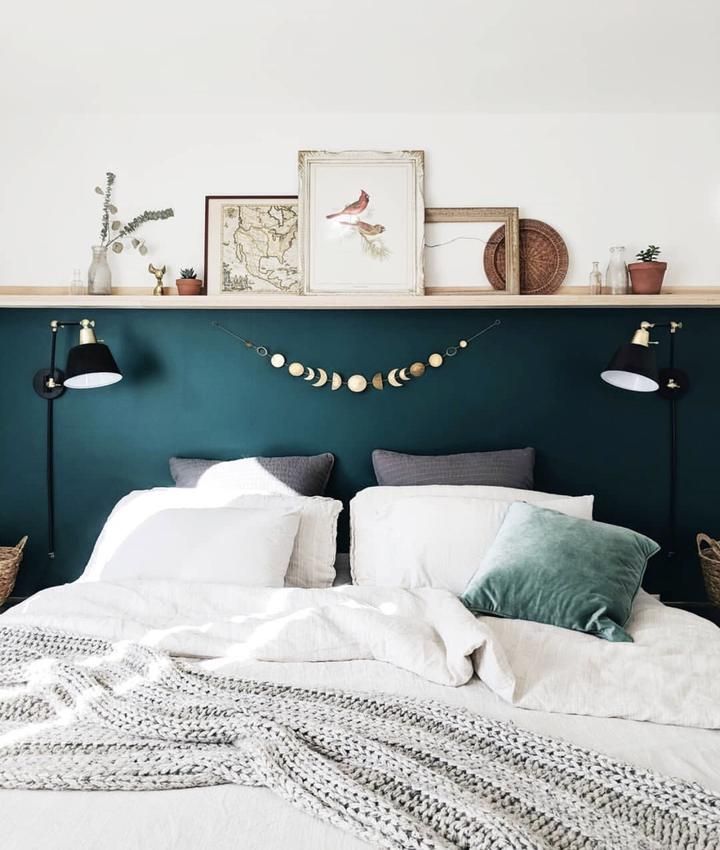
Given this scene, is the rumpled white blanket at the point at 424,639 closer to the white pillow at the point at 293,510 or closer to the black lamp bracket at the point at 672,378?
Answer: the white pillow at the point at 293,510

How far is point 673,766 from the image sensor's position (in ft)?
4.21

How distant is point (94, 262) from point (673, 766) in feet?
8.53

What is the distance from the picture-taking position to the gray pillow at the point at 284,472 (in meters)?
2.72

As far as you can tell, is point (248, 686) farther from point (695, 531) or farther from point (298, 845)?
point (695, 531)

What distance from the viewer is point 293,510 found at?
2480 mm

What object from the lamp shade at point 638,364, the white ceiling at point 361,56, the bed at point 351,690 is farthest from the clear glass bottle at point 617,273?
the bed at point 351,690

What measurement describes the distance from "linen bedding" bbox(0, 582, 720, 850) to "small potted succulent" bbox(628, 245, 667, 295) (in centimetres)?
128

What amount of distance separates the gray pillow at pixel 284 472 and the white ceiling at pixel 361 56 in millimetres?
1397

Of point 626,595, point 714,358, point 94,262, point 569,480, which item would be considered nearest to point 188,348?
point 94,262

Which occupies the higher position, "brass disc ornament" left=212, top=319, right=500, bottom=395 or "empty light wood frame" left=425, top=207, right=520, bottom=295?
"empty light wood frame" left=425, top=207, right=520, bottom=295

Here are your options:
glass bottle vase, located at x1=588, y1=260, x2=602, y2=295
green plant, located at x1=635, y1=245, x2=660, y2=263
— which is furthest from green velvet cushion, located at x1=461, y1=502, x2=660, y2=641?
Result: green plant, located at x1=635, y1=245, x2=660, y2=263

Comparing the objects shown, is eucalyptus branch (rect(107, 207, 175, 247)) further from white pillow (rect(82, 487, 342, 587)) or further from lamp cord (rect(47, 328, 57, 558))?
white pillow (rect(82, 487, 342, 587))

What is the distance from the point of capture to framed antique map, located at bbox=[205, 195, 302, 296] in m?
2.86

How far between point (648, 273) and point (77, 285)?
2.26 meters
